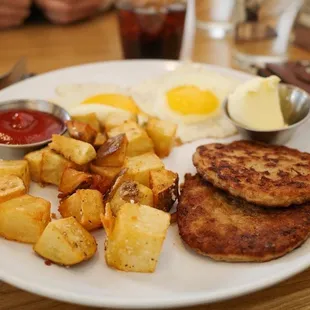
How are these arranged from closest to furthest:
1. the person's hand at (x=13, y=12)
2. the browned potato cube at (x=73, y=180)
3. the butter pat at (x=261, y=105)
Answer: the browned potato cube at (x=73, y=180) → the butter pat at (x=261, y=105) → the person's hand at (x=13, y=12)

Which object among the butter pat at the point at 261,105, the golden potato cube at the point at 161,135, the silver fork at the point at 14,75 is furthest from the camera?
the silver fork at the point at 14,75

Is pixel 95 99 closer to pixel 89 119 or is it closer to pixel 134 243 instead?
pixel 89 119

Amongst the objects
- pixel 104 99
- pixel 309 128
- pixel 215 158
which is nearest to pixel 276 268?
pixel 215 158

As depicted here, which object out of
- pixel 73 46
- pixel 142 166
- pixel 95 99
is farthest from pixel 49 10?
pixel 142 166

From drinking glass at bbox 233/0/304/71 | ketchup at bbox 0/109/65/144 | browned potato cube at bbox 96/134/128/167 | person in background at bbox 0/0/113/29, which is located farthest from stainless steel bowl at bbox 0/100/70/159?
person in background at bbox 0/0/113/29

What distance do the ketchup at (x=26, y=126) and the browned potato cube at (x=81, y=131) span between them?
0.42ft

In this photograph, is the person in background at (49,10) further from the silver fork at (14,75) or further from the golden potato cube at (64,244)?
the golden potato cube at (64,244)

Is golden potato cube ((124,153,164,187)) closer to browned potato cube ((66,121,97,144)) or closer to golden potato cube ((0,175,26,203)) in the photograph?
browned potato cube ((66,121,97,144))

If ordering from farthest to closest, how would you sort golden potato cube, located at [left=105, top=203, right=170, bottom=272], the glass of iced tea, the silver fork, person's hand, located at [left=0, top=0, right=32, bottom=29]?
person's hand, located at [left=0, top=0, right=32, bottom=29] → the glass of iced tea → the silver fork → golden potato cube, located at [left=105, top=203, right=170, bottom=272]

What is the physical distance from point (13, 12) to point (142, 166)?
2.53 metres

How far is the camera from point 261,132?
1832 mm

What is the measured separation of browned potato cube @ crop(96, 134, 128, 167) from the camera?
1.54m

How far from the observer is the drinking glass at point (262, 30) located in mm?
2730

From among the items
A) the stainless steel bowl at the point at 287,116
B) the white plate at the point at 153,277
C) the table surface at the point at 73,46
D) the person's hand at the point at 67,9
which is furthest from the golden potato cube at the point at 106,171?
the person's hand at the point at 67,9
